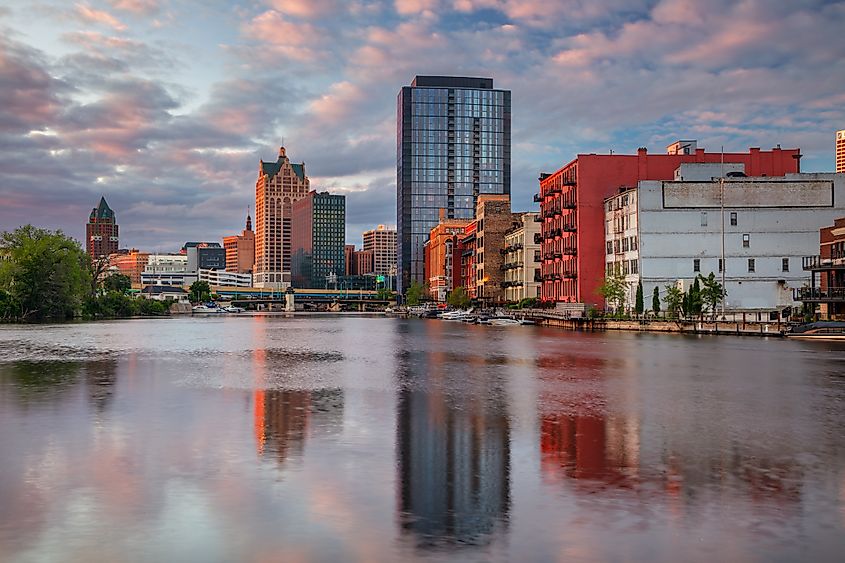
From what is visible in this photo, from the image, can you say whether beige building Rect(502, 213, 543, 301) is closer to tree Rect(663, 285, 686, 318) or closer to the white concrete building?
the white concrete building

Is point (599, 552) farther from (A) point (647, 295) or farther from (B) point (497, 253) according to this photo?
(B) point (497, 253)

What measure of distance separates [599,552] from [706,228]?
101 metres

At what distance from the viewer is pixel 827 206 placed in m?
106

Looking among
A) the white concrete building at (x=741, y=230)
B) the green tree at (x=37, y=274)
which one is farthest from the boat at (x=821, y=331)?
the green tree at (x=37, y=274)

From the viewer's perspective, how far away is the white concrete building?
4200 inches

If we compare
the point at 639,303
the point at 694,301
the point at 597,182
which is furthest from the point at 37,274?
the point at 694,301

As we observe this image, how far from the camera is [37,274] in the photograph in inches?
6117

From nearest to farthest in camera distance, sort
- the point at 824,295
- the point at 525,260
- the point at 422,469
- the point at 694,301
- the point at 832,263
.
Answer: the point at 422,469, the point at 824,295, the point at 832,263, the point at 694,301, the point at 525,260

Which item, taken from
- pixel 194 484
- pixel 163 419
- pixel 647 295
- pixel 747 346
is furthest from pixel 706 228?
pixel 194 484

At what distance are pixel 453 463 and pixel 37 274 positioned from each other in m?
153

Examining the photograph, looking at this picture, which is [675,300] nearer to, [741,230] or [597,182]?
[741,230]

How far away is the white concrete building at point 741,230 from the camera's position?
107m

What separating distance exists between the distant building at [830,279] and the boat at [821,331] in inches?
167

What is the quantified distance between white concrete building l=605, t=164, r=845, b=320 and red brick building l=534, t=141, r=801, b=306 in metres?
13.1
